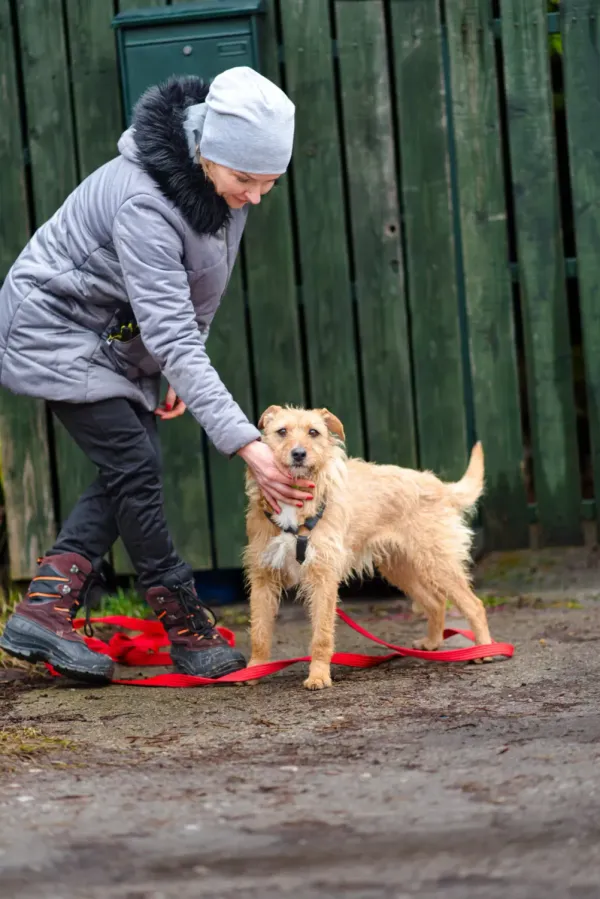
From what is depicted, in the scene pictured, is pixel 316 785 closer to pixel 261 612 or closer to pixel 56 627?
pixel 261 612

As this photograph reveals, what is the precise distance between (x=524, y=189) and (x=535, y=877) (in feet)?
12.7

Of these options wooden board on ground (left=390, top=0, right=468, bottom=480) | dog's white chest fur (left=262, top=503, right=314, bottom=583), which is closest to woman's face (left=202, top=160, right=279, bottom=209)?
dog's white chest fur (left=262, top=503, right=314, bottom=583)

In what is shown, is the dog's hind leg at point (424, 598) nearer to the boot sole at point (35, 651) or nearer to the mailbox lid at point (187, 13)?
the boot sole at point (35, 651)

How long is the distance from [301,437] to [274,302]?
144cm

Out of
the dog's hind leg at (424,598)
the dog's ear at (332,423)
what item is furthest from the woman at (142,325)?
the dog's hind leg at (424,598)

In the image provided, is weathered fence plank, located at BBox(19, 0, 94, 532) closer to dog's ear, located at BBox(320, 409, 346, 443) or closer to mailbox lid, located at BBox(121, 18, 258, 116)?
mailbox lid, located at BBox(121, 18, 258, 116)

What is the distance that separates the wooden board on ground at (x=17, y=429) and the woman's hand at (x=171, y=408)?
1156 mm

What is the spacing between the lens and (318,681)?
436cm

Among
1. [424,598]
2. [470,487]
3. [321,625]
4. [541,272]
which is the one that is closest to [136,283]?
[321,625]

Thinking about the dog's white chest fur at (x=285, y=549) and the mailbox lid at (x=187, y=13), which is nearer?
the dog's white chest fur at (x=285, y=549)

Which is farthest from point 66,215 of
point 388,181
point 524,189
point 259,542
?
point 524,189

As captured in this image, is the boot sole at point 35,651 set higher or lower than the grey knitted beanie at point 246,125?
lower

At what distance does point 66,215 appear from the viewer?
4367 millimetres

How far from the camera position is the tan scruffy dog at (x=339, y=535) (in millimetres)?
4469
